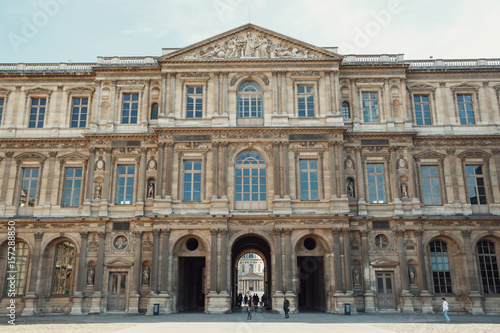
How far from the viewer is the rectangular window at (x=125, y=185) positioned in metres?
31.5

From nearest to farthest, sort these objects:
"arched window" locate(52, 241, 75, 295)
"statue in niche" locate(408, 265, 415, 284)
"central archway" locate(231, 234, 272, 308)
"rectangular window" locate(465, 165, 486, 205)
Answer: "statue in niche" locate(408, 265, 415, 284) < "arched window" locate(52, 241, 75, 295) < "rectangular window" locate(465, 165, 486, 205) < "central archway" locate(231, 234, 272, 308)

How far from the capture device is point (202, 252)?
29.7 meters

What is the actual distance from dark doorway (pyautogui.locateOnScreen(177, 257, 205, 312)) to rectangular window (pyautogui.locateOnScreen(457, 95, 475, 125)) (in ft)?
71.5

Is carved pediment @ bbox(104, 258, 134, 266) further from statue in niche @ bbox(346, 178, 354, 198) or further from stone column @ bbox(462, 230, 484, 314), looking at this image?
stone column @ bbox(462, 230, 484, 314)

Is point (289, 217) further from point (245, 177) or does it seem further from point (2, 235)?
point (2, 235)

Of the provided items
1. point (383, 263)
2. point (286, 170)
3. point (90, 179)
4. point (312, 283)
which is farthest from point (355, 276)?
point (90, 179)

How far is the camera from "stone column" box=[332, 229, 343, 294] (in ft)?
92.7

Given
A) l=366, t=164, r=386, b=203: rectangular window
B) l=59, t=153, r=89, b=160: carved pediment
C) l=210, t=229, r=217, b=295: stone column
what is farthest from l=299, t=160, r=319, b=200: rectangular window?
l=59, t=153, r=89, b=160: carved pediment

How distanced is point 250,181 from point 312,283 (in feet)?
35.0

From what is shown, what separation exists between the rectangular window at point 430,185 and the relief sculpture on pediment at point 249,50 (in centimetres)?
1138

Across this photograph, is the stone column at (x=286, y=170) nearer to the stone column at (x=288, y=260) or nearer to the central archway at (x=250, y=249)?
the stone column at (x=288, y=260)

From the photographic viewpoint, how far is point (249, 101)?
105ft

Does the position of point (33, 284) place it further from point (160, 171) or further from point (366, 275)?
point (366, 275)

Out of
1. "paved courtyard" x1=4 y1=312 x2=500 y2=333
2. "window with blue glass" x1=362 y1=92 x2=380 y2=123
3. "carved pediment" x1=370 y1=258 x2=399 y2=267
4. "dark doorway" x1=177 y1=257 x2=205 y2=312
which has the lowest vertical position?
"paved courtyard" x1=4 y1=312 x2=500 y2=333
